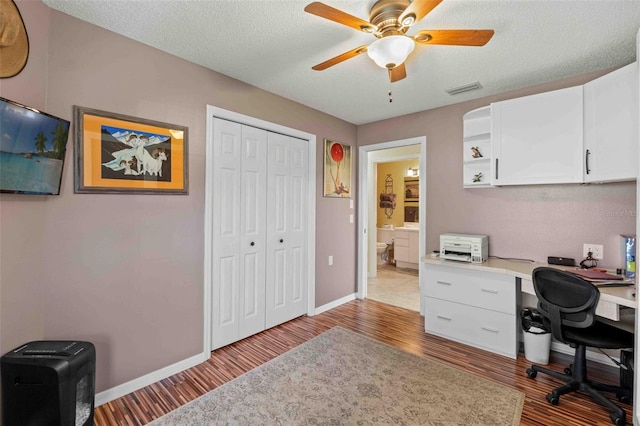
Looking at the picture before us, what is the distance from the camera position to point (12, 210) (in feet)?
5.05

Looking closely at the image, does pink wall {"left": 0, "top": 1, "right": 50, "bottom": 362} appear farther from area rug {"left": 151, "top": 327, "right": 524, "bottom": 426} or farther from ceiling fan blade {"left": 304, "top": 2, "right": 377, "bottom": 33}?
ceiling fan blade {"left": 304, "top": 2, "right": 377, "bottom": 33}

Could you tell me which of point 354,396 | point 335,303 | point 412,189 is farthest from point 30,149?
point 412,189

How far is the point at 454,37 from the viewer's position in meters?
1.58

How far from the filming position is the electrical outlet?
8.11 ft

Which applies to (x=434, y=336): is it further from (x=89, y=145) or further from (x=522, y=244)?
(x=89, y=145)

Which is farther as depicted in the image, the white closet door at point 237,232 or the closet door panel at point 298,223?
the closet door panel at point 298,223

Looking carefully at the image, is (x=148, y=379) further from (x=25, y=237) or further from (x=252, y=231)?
(x=252, y=231)

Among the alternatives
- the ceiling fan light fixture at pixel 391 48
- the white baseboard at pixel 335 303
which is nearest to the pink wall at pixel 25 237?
the ceiling fan light fixture at pixel 391 48

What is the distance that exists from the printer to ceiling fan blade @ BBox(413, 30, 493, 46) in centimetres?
188

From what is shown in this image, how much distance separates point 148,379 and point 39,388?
0.82 metres

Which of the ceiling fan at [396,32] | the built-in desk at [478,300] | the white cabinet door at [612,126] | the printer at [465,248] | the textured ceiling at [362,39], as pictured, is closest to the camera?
the ceiling fan at [396,32]

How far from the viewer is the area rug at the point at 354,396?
1.82 m

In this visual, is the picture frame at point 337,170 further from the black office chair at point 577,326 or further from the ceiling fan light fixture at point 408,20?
the black office chair at point 577,326

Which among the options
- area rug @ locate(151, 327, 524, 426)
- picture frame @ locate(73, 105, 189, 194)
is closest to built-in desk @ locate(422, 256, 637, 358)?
area rug @ locate(151, 327, 524, 426)
